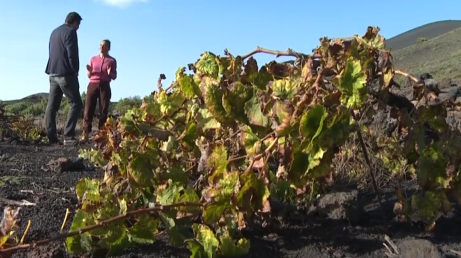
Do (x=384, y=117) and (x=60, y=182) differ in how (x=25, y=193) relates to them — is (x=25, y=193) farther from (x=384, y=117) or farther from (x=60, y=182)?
(x=384, y=117)

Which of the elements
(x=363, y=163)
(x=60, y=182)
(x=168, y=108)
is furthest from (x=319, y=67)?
(x=60, y=182)

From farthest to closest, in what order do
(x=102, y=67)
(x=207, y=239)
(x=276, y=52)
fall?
(x=102, y=67) → (x=276, y=52) → (x=207, y=239)

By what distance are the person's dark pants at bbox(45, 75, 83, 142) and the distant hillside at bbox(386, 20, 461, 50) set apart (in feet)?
115

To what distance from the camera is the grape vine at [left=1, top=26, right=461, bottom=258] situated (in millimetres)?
1938

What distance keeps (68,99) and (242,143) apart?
6.20 m

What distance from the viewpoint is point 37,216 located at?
114 inches

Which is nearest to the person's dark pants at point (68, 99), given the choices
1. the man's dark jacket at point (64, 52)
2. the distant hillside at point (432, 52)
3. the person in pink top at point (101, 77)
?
the man's dark jacket at point (64, 52)

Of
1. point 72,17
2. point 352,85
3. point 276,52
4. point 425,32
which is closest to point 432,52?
point 425,32

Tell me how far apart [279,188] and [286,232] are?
19 centimetres

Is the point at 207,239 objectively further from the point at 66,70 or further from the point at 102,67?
the point at 102,67

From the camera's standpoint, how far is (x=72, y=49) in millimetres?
7617

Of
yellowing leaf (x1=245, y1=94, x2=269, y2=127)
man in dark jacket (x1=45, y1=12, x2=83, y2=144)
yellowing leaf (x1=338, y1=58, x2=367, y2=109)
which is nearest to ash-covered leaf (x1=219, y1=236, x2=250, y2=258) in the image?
yellowing leaf (x1=245, y1=94, x2=269, y2=127)

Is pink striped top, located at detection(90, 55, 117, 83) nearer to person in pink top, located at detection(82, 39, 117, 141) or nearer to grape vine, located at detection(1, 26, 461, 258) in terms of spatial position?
person in pink top, located at detection(82, 39, 117, 141)

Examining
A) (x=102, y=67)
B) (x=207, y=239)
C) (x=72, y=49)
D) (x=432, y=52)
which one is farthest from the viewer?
(x=432, y=52)
